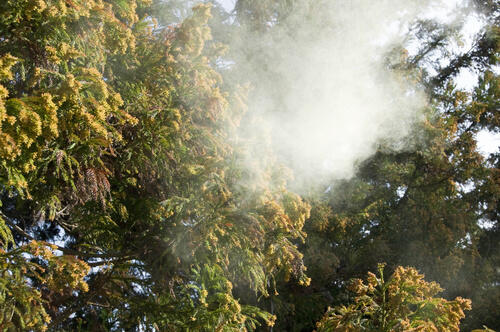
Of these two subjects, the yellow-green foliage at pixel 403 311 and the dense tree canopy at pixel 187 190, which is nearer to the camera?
the dense tree canopy at pixel 187 190

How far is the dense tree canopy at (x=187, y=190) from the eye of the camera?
2.85 meters

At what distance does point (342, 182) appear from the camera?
8078mm

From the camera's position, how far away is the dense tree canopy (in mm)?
2848

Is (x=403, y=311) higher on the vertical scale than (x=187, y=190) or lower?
lower

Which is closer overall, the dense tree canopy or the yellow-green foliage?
the dense tree canopy

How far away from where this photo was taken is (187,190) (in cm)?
402

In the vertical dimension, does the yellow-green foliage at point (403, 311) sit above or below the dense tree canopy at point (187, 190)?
below

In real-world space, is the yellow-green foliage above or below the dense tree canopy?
below

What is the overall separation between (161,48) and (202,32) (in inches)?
16.4

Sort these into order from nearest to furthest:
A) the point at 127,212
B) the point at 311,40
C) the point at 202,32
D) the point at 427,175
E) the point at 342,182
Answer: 1. the point at 202,32
2. the point at 127,212
3. the point at 311,40
4. the point at 427,175
5. the point at 342,182

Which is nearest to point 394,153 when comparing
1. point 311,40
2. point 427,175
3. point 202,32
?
point 427,175

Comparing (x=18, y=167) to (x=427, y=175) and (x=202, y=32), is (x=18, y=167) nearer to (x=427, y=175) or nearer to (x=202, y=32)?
(x=202, y=32)

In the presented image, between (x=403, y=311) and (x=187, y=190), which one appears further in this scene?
(x=187, y=190)

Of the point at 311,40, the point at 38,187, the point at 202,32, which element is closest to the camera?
the point at 38,187
